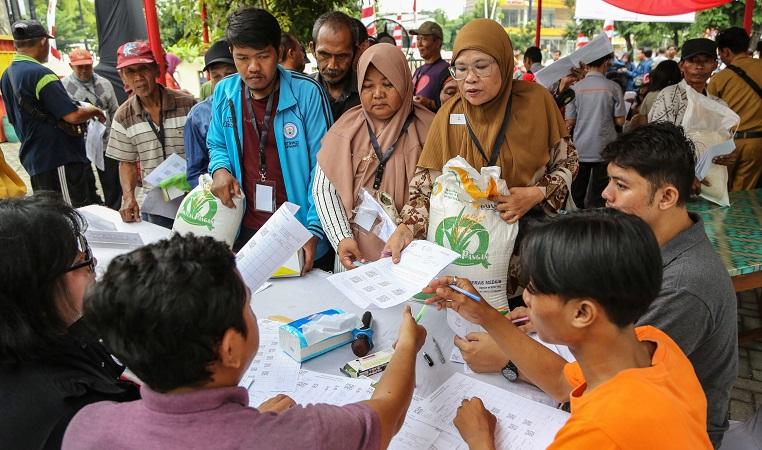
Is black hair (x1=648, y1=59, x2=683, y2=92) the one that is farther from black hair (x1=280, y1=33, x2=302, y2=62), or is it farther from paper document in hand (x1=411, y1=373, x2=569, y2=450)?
paper document in hand (x1=411, y1=373, x2=569, y2=450)

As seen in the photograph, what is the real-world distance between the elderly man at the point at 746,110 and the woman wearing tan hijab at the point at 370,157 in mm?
3313

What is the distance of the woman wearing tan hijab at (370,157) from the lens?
2148 millimetres

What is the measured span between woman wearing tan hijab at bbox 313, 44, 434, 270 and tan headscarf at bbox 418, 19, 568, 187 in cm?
17

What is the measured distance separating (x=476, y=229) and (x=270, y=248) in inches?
27.5

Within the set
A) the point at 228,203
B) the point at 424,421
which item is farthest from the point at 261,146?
the point at 424,421

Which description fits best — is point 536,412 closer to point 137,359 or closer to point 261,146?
point 137,359

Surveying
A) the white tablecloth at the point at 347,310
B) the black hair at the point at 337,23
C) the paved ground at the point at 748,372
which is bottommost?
the paved ground at the point at 748,372

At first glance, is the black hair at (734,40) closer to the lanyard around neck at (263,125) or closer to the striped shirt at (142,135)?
the lanyard around neck at (263,125)

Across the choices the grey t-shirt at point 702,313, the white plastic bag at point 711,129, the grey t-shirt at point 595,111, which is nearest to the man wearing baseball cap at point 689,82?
the white plastic bag at point 711,129

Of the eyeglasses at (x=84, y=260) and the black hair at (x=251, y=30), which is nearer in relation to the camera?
the eyeglasses at (x=84, y=260)

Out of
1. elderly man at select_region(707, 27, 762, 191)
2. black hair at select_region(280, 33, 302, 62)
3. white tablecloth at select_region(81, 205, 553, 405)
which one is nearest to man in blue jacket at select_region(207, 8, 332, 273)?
white tablecloth at select_region(81, 205, 553, 405)

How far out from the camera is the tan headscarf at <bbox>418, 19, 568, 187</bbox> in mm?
1975

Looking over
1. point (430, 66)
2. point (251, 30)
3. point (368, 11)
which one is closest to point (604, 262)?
point (251, 30)

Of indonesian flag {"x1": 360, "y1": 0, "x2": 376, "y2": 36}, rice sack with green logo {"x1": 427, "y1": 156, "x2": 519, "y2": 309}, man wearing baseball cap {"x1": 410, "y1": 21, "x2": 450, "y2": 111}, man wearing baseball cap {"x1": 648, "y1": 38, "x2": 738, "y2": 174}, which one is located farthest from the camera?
indonesian flag {"x1": 360, "y1": 0, "x2": 376, "y2": 36}
